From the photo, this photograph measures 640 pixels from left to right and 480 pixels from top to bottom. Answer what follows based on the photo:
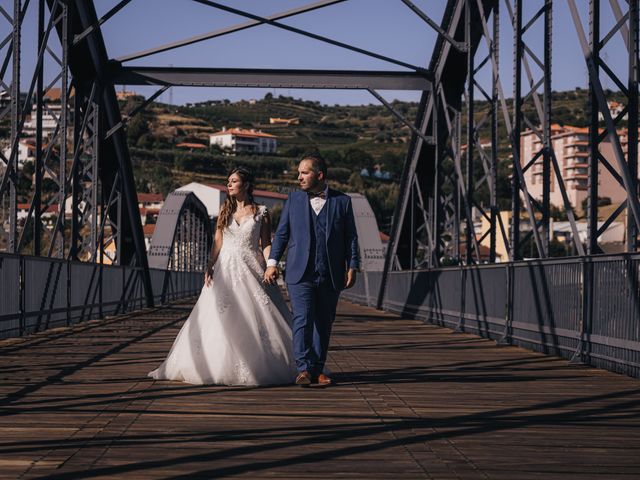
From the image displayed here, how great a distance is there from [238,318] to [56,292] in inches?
337

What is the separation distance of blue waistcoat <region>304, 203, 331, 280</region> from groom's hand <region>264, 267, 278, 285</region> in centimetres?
34

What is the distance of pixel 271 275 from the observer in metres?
9.41

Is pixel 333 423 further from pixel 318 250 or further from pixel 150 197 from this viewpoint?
pixel 150 197

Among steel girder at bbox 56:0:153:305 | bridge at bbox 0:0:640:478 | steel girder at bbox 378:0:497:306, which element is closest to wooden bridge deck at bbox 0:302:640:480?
bridge at bbox 0:0:640:478

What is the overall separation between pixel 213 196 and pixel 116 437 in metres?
142

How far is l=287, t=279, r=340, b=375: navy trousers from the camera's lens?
9.05 metres

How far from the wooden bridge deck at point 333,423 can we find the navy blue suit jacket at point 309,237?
0.89 m

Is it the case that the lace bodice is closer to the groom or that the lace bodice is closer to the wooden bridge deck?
the groom

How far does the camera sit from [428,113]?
24938 mm

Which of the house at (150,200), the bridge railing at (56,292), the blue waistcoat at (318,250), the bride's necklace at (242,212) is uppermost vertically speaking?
the house at (150,200)

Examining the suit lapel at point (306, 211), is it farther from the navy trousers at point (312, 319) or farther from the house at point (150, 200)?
the house at point (150, 200)

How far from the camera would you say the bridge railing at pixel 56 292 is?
47.5 feet

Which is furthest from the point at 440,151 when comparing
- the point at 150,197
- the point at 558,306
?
the point at 150,197

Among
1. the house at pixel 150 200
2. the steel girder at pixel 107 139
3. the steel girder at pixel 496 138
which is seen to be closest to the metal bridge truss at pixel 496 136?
the steel girder at pixel 496 138
